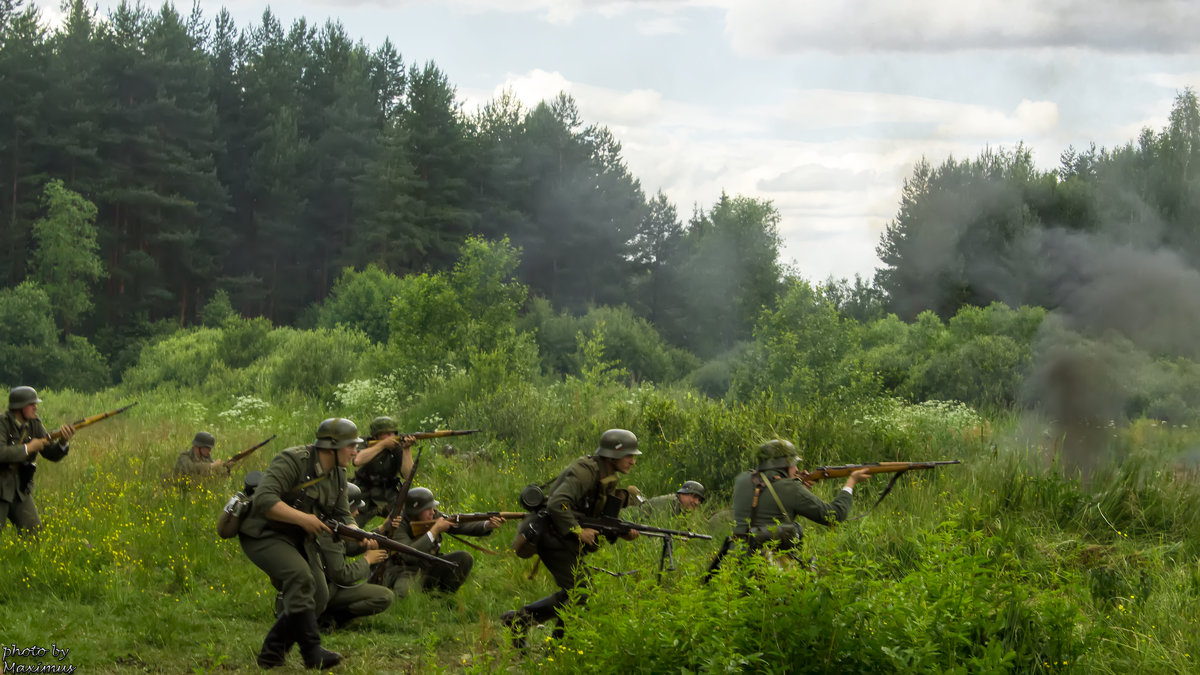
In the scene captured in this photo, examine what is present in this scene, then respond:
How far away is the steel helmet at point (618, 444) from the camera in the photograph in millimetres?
7406

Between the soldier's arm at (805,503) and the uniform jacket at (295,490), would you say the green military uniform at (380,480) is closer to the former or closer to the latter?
the uniform jacket at (295,490)

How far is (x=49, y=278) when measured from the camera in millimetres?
41219

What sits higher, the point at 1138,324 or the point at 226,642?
the point at 1138,324

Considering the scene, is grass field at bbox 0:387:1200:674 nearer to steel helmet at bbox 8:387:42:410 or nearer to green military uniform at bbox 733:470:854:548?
green military uniform at bbox 733:470:854:548

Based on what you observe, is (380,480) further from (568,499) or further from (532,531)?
(568,499)

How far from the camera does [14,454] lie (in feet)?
30.7

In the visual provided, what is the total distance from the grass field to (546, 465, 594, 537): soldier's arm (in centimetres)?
47

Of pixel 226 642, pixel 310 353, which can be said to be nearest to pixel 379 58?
pixel 310 353

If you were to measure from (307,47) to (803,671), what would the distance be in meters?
54.7

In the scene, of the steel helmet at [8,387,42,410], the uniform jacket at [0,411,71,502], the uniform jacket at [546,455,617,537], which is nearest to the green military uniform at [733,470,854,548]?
the uniform jacket at [546,455,617,537]

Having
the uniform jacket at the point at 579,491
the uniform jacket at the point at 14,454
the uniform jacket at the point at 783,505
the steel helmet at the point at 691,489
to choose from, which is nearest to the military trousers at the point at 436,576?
the steel helmet at the point at 691,489

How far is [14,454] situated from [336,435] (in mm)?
4199

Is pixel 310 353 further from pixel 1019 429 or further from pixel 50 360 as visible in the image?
pixel 1019 429

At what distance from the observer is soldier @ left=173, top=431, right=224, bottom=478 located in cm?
1304
